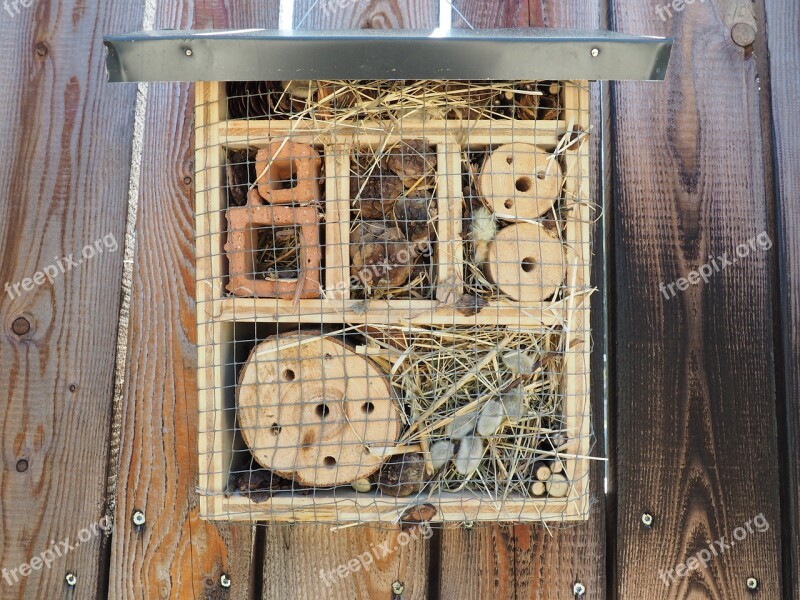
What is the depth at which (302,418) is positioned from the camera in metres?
1.26

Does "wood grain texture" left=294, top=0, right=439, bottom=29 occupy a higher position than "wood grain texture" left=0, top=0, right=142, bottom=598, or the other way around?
"wood grain texture" left=294, top=0, right=439, bottom=29

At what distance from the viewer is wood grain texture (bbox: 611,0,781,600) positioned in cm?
154

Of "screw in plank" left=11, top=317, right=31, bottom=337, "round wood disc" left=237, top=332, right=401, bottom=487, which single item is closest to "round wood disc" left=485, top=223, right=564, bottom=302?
"round wood disc" left=237, top=332, right=401, bottom=487

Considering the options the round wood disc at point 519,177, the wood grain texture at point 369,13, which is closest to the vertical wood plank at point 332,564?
the round wood disc at point 519,177

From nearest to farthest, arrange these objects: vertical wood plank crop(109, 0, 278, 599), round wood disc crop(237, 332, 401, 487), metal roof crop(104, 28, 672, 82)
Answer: metal roof crop(104, 28, 672, 82), round wood disc crop(237, 332, 401, 487), vertical wood plank crop(109, 0, 278, 599)

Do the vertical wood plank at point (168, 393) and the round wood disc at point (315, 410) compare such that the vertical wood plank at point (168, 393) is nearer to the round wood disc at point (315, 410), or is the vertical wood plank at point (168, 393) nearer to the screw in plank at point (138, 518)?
the screw in plank at point (138, 518)

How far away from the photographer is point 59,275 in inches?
62.6

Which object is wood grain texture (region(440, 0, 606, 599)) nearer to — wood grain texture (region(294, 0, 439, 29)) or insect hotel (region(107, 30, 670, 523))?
insect hotel (region(107, 30, 670, 523))

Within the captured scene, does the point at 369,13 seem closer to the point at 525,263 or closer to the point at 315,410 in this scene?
the point at 525,263

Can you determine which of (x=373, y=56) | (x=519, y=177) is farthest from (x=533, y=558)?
(x=373, y=56)

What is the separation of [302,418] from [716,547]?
2.94ft

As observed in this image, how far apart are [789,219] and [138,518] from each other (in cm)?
147

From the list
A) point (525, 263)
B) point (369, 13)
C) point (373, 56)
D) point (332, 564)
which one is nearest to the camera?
point (373, 56)

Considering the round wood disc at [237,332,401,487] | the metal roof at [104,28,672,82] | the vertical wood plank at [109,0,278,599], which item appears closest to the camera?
the metal roof at [104,28,672,82]
